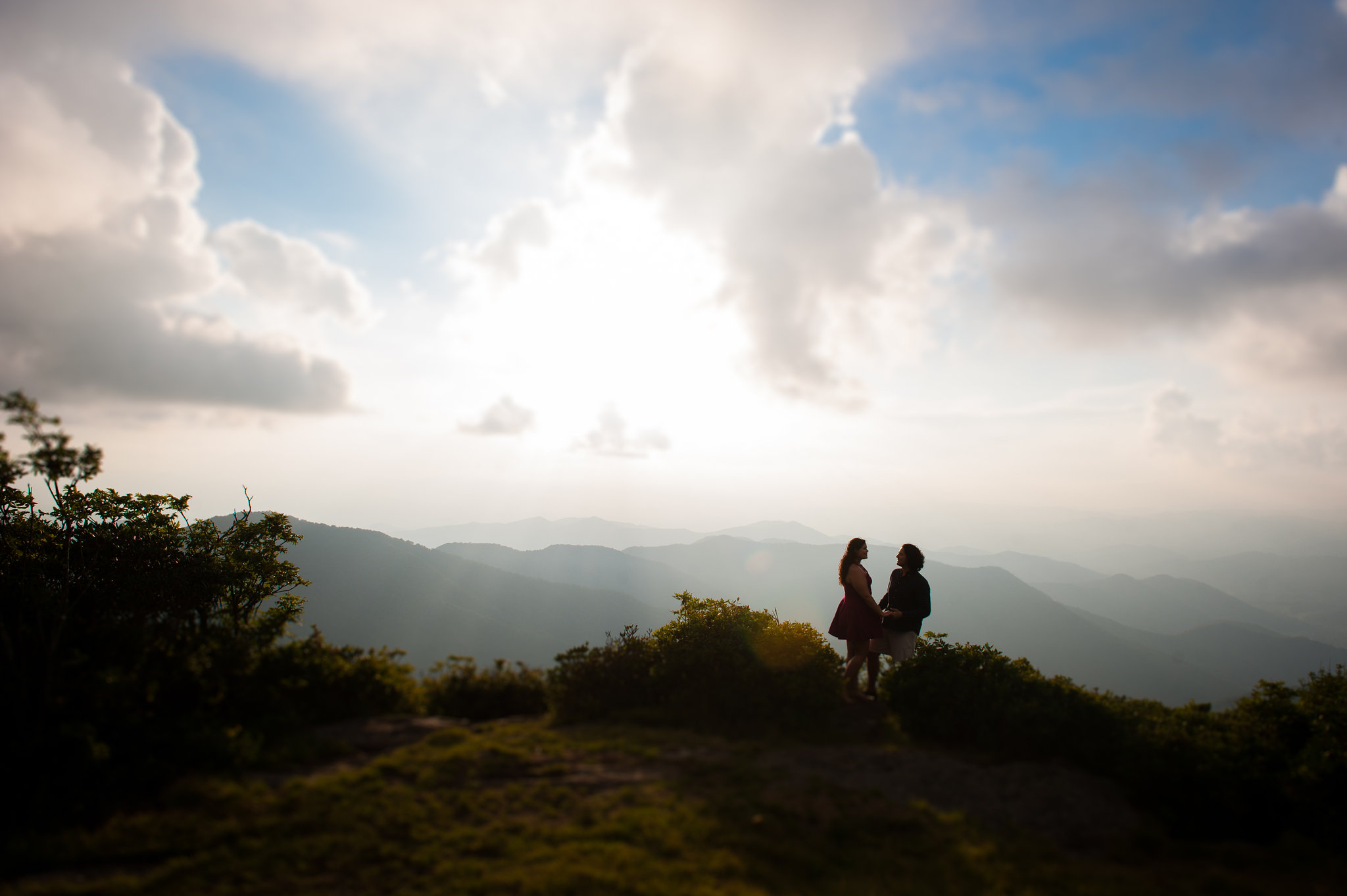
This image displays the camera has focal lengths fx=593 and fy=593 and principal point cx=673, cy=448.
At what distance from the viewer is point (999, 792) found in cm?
779

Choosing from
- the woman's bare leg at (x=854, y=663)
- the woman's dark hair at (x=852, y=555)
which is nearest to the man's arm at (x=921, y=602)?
the woman's bare leg at (x=854, y=663)

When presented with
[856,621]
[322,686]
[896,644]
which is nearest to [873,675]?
[896,644]

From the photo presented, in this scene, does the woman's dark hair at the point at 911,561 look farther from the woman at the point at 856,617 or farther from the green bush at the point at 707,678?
the green bush at the point at 707,678

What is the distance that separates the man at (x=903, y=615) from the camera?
→ 12.2 m

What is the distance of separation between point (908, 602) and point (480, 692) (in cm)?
869

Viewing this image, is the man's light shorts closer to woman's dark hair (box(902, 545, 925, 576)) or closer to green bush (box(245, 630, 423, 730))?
woman's dark hair (box(902, 545, 925, 576))

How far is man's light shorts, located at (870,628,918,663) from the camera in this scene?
12.3 metres

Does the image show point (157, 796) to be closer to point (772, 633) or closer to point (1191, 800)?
point (772, 633)

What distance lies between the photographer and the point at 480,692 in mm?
11070

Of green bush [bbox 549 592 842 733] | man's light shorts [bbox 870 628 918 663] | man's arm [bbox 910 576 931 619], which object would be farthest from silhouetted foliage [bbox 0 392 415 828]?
man's arm [bbox 910 576 931 619]

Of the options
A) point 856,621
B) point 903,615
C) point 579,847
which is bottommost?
point 579,847

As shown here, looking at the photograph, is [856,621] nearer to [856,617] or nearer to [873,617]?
[856,617]

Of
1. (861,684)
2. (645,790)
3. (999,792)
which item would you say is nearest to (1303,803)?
(999,792)

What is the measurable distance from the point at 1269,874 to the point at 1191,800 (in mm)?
1122
